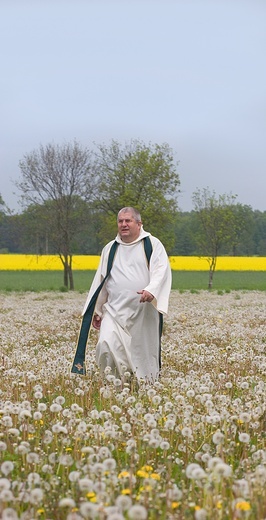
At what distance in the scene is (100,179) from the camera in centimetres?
4938

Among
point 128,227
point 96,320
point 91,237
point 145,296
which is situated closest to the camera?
point 145,296

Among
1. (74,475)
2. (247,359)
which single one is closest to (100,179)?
(247,359)

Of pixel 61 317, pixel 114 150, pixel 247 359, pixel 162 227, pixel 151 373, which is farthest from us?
pixel 114 150

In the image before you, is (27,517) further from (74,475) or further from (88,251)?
(88,251)

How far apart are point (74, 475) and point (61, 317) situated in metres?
17.2

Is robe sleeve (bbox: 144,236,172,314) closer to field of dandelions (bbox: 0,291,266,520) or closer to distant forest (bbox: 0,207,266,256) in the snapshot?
field of dandelions (bbox: 0,291,266,520)

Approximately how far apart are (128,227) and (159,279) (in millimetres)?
824

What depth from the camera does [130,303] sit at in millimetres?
10727

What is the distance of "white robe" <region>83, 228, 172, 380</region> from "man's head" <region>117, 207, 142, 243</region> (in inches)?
5.1

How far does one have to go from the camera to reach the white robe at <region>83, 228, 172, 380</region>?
415 inches

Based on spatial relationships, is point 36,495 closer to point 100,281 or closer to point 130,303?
point 130,303

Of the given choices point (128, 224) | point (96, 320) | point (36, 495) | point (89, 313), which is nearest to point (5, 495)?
point (36, 495)

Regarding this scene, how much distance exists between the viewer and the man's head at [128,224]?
10461mm

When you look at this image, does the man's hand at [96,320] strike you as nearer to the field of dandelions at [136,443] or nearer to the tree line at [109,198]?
the field of dandelions at [136,443]
